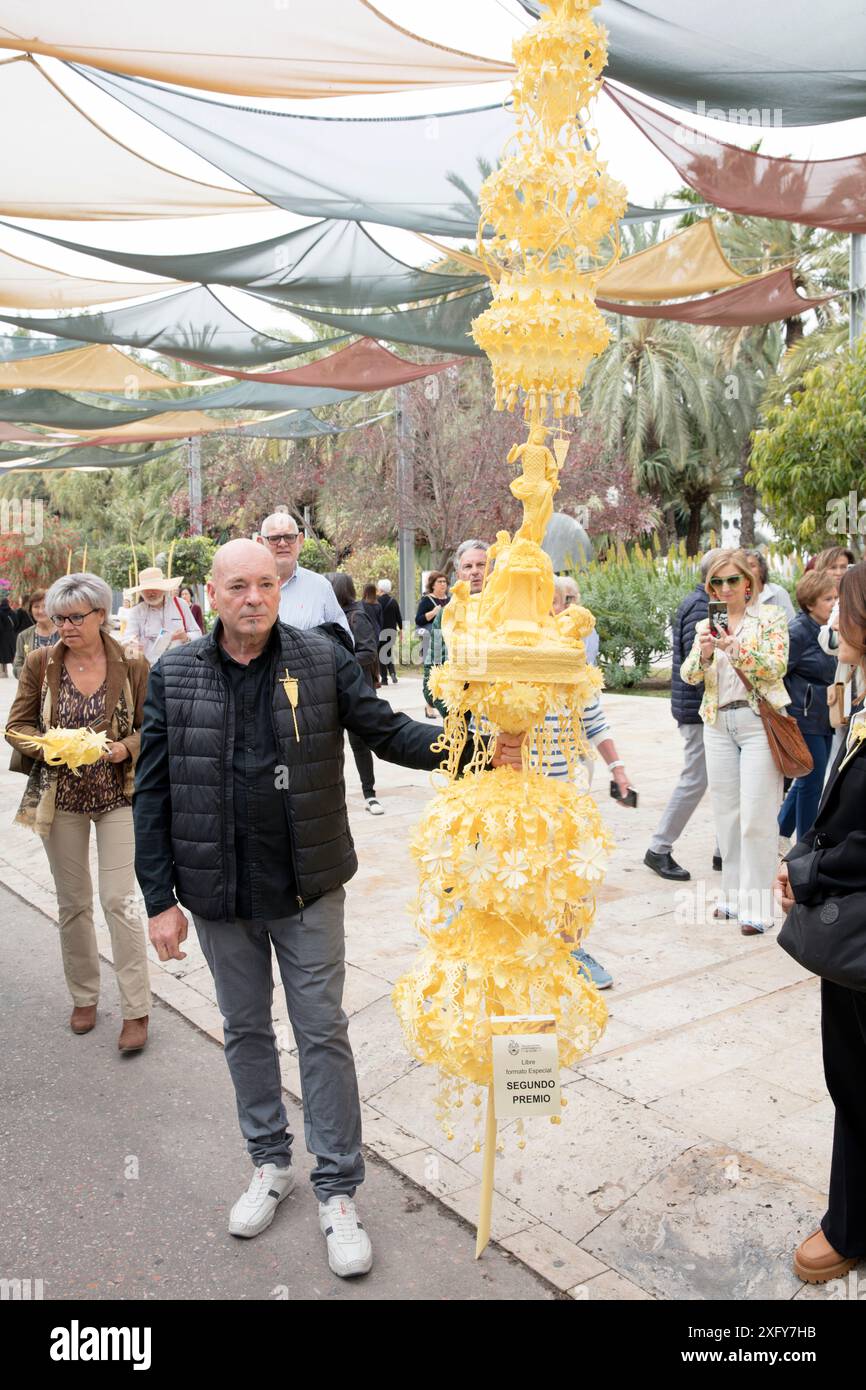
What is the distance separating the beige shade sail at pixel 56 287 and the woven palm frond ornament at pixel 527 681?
7054 millimetres

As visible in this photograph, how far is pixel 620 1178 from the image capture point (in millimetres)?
3225

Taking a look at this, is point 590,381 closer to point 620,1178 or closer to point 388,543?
point 388,543

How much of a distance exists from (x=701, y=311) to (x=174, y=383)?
6.94m

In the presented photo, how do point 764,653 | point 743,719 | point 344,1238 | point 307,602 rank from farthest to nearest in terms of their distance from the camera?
point 307,602 → point 743,719 → point 764,653 → point 344,1238

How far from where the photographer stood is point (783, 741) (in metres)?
5.19

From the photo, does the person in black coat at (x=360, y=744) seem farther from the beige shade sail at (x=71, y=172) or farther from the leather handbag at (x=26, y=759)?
the leather handbag at (x=26, y=759)

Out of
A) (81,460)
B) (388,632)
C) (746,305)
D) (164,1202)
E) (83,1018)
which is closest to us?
(164,1202)

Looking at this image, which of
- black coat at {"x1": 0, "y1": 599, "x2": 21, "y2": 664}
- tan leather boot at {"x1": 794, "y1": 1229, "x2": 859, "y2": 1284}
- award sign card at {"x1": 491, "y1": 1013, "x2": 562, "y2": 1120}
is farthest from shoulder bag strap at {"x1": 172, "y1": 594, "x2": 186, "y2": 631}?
black coat at {"x1": 0, "y1": 599, "x2": 21, "y2": 664}

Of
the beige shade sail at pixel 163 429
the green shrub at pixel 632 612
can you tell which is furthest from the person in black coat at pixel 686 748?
the beige shade sail at pixel 163 429

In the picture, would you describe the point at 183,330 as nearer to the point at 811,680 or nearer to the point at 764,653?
the point at 811,680

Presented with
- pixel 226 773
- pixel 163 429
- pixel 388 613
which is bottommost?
pixel 388 613

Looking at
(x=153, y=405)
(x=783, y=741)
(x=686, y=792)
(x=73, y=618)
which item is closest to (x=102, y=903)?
(x=73, y=618)

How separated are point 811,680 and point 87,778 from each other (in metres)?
4.08
